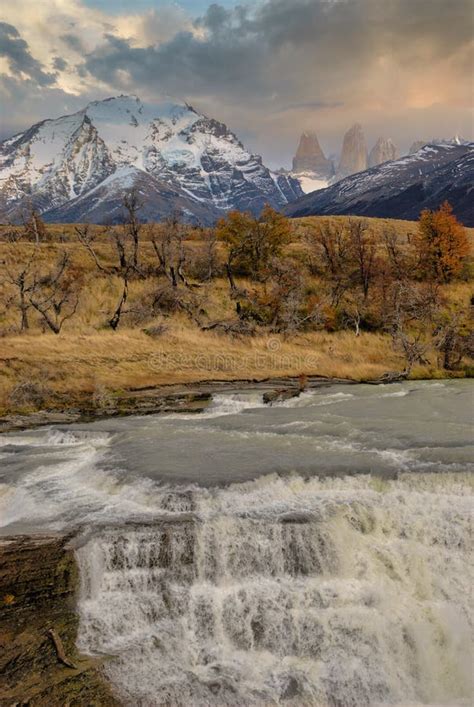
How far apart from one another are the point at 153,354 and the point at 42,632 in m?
22.1

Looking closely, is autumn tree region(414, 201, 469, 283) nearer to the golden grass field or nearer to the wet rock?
the golden grass field

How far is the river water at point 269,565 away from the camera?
30.2ft

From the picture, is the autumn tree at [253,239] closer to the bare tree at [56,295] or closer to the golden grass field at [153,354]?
the golden grass field at [153,354]

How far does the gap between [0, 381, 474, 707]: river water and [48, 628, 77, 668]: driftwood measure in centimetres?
51

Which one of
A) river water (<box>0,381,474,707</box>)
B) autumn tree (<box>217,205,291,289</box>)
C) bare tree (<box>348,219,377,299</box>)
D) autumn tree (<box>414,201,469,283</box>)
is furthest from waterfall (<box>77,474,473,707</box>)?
autumn tree (<box>414,201,469,283</box>)

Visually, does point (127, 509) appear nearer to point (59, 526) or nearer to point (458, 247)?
point (59, 526)

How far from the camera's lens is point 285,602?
10500mm

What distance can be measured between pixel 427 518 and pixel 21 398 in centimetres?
1947

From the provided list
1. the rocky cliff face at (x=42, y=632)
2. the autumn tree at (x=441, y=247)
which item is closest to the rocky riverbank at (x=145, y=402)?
the rocky cliff face at (x=42, y=632)

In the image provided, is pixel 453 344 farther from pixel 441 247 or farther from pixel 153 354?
pixel 153 354

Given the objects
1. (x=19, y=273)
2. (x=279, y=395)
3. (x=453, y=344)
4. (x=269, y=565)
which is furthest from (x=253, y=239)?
(x=269, y=565)

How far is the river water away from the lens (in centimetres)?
920

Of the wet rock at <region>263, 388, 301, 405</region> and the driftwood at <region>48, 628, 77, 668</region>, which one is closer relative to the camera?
the driftwood at <region>48, 628, 77, 668</region>

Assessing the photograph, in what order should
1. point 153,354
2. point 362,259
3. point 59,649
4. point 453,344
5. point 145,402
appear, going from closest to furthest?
point 59,649, point 145,402, point 153,354, point 453,344, point 362,259
